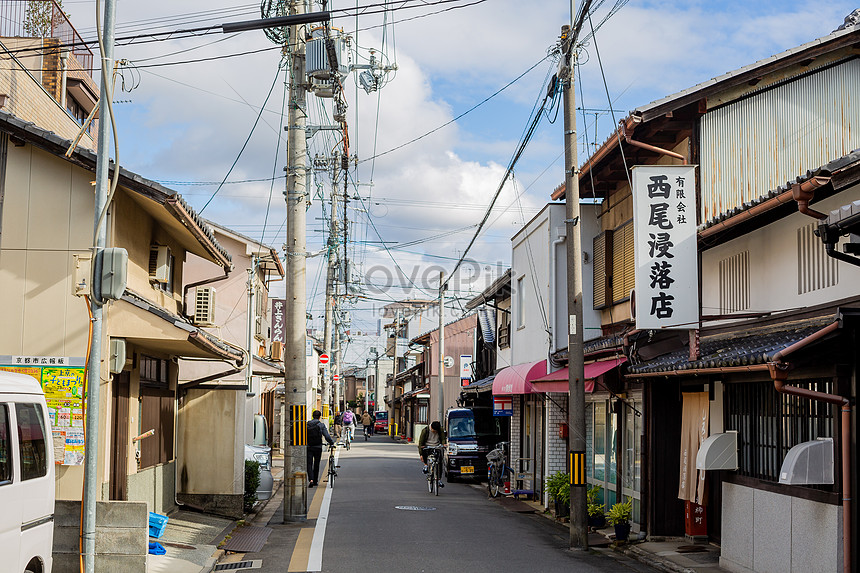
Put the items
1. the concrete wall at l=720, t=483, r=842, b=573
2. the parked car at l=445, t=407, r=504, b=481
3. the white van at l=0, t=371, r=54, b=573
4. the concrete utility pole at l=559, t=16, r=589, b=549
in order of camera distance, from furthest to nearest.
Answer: the parked car at l=445, t=407, r=504, b=481 → the concrete utility pole at l=559, t=16, r=589, b=549 → the concrete wall at l=720, t=483, r=842, b=573 → the white van at l=0, t=371, r=54, b=573

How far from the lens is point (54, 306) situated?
11.6m

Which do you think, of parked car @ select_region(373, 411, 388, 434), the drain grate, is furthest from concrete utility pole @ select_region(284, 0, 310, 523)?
parked car @ select_region(373, 411, 388, 434)

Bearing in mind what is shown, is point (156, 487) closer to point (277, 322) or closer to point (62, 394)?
point (62, 394)

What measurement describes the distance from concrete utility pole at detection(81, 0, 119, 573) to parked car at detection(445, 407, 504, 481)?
20.7 m

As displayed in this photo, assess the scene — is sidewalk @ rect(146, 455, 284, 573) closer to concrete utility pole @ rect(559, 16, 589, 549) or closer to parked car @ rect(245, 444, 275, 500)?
parked car @ rect(245, 444, 275, 500)

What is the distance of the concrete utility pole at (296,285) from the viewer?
17.3 metres

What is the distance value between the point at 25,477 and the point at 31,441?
0.37m

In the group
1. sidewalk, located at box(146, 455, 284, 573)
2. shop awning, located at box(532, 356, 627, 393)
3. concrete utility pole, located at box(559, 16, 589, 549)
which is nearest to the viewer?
sidewalk, located at box(146, 455, 284, 573)

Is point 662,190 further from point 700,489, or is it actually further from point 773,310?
point 700,489

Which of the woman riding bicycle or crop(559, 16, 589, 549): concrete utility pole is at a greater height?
crop(559, 16, 589, 549): concrete utility pole

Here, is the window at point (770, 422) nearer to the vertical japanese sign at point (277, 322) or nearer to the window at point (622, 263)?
the window at point (622, 263)

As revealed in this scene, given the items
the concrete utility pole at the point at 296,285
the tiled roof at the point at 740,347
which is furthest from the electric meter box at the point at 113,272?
the concrete utility pole at the point at 296,285

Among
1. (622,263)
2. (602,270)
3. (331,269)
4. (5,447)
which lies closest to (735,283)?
(622,263)

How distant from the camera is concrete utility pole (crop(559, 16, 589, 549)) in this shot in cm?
1465
